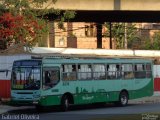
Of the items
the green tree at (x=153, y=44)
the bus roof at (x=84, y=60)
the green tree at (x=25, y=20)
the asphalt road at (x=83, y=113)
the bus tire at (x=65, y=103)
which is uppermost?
the green tree at (x=153, y=44)

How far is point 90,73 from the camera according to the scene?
105 ft

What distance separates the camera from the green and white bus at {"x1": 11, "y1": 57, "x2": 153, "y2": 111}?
28730 mm

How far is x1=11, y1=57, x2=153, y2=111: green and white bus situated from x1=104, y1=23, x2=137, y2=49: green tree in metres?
43.0

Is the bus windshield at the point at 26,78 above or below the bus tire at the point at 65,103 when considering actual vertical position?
above

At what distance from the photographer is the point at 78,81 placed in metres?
31.0

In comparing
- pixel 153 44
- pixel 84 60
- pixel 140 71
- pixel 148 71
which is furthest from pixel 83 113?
pixel 153 44

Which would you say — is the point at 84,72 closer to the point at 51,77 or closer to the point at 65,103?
the point at 65,103

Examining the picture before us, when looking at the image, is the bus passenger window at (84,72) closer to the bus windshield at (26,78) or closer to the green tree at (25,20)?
the bus windshield at (26,78)

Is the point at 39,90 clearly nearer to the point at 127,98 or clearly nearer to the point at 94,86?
the point at 94,86

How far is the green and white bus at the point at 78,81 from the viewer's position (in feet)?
94.3

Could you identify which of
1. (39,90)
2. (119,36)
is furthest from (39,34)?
(119,36)

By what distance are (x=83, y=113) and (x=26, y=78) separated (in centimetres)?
338

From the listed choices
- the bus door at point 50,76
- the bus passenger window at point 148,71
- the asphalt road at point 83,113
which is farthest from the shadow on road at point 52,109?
the bus passenger window at point 148,71

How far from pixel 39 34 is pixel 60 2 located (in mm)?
8478
